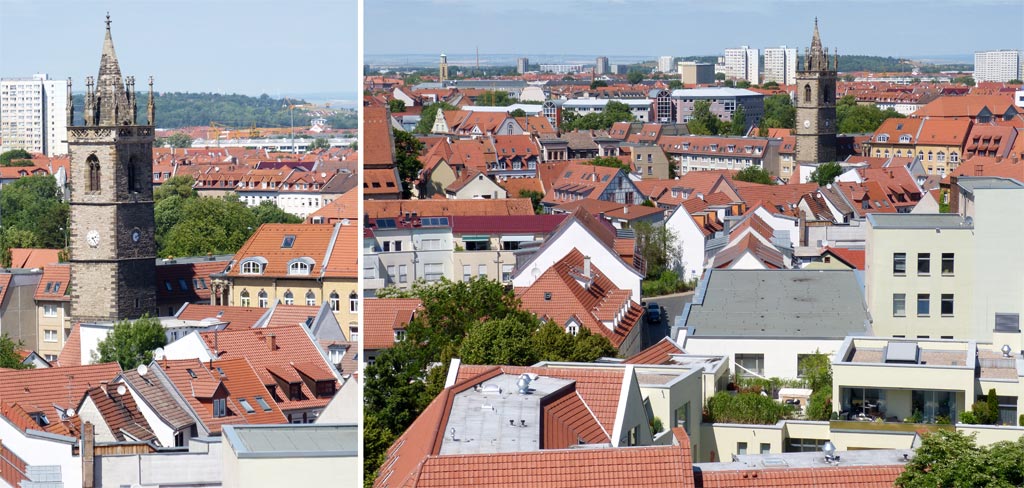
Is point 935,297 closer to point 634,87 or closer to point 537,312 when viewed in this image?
point 537,312

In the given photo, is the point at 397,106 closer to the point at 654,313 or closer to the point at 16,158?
the point at 16,158

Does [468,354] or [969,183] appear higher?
[969,183]

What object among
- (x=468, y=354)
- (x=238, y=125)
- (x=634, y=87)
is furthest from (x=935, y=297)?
(x=634, y=87)

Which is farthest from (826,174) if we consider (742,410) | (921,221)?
(742,410)

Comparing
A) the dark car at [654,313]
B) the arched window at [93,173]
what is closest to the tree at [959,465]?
the dark car at [654,313]

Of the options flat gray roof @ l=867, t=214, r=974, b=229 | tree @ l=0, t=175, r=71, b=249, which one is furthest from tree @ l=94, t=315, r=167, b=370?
tree @ l=0, t=175, r=71, b=249

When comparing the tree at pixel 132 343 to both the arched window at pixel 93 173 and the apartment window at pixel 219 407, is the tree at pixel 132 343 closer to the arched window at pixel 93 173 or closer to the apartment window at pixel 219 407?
the apartment window at pixel 219 407

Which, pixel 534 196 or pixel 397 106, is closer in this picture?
pixel 534 196
